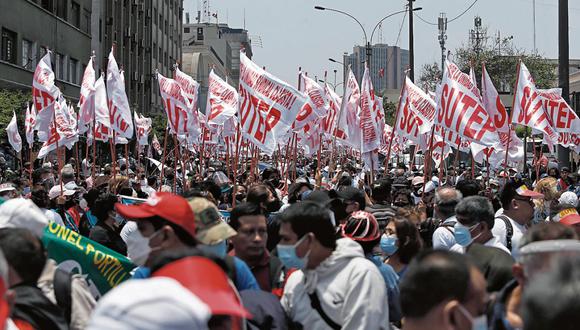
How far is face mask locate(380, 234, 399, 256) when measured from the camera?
18.9ft

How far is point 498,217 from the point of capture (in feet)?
24.2

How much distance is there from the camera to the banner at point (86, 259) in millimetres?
5645

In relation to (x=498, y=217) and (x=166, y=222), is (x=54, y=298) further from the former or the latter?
(x=498, y=217)

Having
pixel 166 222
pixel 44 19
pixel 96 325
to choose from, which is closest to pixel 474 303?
pixel 96 325

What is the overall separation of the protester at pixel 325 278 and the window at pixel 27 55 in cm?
3505

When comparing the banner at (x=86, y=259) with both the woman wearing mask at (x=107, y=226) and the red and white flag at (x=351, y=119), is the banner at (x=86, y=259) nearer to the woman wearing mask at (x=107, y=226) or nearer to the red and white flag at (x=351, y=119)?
the woman wearing mask at (x=107, y=226)

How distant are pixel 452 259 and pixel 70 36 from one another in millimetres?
44602

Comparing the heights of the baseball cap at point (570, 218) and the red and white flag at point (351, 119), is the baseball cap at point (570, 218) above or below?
below

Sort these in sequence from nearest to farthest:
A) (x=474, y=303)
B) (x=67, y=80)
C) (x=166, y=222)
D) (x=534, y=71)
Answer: (x=474, y=303) → (x=166, y=222) → (x=67, y=80) → (x=534, y=71)

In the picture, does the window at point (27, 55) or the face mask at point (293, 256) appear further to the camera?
the window at point (27, 55)

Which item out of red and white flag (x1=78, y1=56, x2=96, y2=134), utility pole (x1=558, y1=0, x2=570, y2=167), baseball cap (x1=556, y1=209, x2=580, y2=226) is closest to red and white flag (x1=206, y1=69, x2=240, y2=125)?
red and white flag (x1=78, y1=56, x2=96, y2=134)

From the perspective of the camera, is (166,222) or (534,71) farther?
(534,71)

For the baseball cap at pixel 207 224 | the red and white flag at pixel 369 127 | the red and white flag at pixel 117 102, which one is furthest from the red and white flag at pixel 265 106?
the baseball cap at pixel 207 224

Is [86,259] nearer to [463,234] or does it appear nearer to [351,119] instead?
[463,234]
